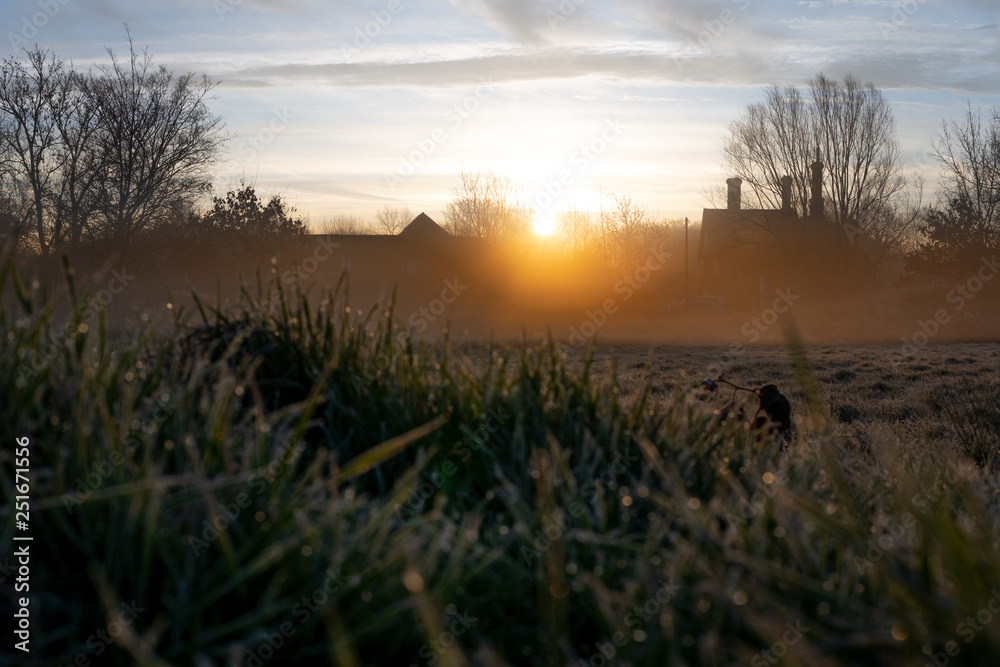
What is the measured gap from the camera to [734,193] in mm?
39062

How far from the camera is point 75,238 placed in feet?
85.4

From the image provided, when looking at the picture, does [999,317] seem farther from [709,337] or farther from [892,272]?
[892,272]

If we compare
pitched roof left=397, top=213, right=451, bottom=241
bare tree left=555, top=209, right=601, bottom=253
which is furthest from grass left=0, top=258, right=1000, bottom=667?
bare tree left=555, top=209, right=601, bottom=253

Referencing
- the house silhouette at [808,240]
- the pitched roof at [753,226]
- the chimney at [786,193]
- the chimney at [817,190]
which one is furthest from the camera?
the pitched roof at [753,226]

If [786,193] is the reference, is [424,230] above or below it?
below

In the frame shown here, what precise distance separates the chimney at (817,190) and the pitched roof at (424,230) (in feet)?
69.4

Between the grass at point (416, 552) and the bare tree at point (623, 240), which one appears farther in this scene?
the bare tree at point (623, 240)

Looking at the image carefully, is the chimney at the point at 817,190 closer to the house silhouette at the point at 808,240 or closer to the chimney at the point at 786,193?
the house silhouette at the point at 808,240

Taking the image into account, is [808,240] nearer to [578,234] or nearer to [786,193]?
[786,193]

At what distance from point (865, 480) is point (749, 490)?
2.51 feet

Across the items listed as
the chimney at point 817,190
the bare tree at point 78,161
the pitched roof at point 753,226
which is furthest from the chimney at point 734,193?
the bare tree at point 78,161

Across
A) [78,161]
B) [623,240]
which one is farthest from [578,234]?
[78,161]

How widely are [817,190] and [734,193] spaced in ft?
13.0

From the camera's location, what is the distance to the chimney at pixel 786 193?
3753 centimetres
